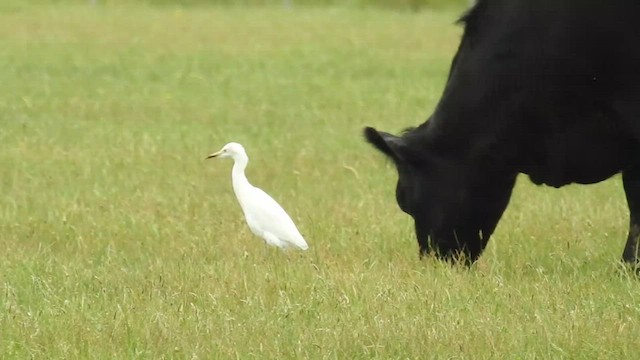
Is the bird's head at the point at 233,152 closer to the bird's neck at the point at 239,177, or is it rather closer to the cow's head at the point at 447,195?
the bird's neck at the point at 239,177

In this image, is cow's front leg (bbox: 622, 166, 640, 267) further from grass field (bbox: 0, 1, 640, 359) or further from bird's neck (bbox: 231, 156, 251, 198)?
bird's neck (bbox: 231, 156, 251, 198)

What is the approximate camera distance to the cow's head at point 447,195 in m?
6.33

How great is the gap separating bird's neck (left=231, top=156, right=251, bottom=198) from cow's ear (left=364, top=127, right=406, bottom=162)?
1730 millimetres

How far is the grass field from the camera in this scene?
5.13 meters

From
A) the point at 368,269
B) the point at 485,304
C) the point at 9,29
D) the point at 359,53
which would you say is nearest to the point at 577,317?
the point at 485,304

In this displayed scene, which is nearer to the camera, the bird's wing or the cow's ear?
the cow's ear

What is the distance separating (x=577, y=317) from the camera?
17.5ft

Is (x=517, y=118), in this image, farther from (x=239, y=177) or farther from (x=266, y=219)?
(x=239, y=177)

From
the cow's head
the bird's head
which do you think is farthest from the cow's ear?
the bird's head

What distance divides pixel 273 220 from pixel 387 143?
1.17m

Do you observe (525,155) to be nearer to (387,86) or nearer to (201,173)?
(201,173)

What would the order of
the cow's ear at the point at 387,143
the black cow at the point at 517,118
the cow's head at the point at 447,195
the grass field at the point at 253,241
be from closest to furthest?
the grass field at the point at 253,241 → the black cow at the point at 517,118 → the cow's ear at the point at 387,143 → the cow's head at the point at 447,195

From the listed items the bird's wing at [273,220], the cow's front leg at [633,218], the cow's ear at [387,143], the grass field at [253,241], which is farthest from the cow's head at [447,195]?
the bird's wing at [273,220]

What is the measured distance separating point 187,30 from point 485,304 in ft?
57.6
